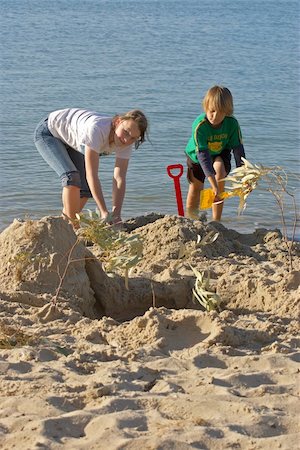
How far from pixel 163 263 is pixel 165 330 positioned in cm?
146

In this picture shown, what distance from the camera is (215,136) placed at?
8000 millimetres

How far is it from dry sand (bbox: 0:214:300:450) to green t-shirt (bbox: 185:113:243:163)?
1.18 meters

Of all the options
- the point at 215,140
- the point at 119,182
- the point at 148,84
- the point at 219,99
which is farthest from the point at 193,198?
the point at 148,84

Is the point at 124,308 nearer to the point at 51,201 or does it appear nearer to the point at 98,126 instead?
the point at 98,126

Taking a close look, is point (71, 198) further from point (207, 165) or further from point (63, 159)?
point (207, 165)

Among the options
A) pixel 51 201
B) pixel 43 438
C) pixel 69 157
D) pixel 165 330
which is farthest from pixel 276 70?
pixel 43 438

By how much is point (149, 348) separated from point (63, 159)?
3.05m

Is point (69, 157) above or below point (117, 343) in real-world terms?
above

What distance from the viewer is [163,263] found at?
6.31 meters

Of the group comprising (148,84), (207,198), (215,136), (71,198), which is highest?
(148,84)

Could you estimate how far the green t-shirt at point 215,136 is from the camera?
26.0 ft

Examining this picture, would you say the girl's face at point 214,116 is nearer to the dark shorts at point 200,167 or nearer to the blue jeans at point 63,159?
the dark shorts at point 200,167

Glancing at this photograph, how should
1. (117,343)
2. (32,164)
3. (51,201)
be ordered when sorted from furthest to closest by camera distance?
(32,164), (51,201), (117,343)

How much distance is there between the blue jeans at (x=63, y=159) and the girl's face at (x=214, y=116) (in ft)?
3.82
